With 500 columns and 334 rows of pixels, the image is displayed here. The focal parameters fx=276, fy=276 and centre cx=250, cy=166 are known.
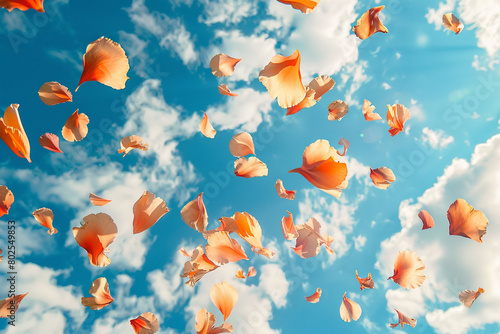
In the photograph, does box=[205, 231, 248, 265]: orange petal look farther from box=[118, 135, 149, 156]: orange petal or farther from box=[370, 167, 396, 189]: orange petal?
box=[370, 167, 396, 189]: orange petal

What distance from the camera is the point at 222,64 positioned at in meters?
3.66

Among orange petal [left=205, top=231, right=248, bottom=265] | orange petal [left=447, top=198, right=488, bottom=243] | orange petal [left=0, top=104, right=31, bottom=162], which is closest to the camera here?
orange petal [left=0, top=104, right=31, bottom=162]

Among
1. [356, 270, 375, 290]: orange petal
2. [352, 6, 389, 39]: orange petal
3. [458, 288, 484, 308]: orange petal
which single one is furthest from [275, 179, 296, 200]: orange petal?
[458, 288, 484, 308]: orange petal

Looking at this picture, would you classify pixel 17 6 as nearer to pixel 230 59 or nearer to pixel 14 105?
pixel 14 105

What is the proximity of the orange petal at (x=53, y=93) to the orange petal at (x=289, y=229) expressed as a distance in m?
3.26

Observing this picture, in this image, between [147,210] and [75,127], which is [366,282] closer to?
[147,210]

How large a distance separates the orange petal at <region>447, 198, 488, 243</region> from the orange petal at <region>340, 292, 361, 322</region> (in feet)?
5.62

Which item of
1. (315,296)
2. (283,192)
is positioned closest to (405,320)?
(315,296)

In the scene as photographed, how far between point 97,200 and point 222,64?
8.00 feet

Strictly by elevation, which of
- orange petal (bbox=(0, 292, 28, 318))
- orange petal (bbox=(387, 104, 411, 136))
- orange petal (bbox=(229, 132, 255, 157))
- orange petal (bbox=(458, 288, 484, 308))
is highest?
orange petal (bbox=(387, 104, 411, 136))

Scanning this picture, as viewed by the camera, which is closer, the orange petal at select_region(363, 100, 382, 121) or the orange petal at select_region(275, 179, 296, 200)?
the orange petal at select_region(275, 179, 296, 200)

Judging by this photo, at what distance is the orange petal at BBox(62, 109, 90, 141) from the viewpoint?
3766 mm

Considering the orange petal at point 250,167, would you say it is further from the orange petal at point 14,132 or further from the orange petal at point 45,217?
the orange petal at point 45,217

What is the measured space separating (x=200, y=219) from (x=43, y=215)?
2.29 m
